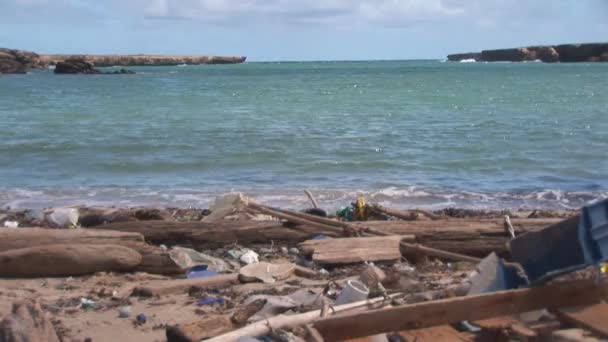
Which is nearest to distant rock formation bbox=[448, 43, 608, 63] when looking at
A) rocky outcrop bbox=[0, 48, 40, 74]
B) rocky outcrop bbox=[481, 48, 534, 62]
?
rocky outcrop bbox=[481, 48, 534, 62]

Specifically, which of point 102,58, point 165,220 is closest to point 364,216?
point 165,220

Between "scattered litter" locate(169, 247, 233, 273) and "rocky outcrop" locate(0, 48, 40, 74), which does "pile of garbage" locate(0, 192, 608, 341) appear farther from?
"rocky outcrop" locate(0, 48, 40, 74)

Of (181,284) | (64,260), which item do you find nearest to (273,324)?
(181,284)

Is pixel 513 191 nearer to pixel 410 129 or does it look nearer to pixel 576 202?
pixel 576 202

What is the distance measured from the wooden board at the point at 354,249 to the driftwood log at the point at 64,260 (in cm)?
146

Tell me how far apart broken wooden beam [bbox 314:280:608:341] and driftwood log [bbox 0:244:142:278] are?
2.93 metres

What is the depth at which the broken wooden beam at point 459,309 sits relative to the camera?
14.8 ft

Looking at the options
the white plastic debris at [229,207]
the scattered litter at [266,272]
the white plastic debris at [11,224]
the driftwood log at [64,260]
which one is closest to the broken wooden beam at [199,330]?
the scattered litter at [266,272]

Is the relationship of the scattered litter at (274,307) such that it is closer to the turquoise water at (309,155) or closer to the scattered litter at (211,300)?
the scattered litter at (211,300)

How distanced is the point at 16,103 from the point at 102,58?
10196 cm

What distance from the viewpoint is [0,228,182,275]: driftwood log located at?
698 cm

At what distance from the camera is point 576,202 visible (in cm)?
1140

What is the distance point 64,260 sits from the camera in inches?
271

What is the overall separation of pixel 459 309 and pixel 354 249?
7.90ft
